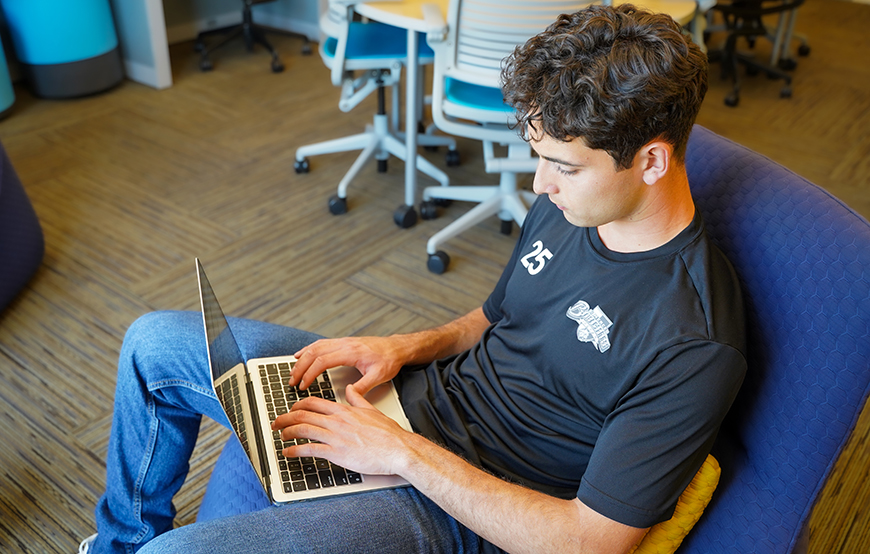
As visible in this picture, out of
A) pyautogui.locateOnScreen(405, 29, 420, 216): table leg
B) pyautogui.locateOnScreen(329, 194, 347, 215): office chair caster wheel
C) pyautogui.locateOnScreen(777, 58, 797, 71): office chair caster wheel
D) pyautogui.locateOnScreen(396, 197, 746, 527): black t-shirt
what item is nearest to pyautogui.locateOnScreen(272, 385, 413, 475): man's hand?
pyautogui.locateOnScreen(396, 197, 746, 527): black t-shirt

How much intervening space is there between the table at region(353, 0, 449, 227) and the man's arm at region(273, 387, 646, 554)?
5.00 feet

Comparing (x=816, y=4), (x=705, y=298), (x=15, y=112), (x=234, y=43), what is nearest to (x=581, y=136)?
(x=705, y=298)

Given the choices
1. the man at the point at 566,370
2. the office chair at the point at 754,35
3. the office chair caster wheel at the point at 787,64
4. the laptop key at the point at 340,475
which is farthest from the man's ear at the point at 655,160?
the office chair caster wheel at the point at 787,64

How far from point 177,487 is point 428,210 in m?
1.60

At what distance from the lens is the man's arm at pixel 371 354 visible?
3.85 ft

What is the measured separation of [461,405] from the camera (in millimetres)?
1164

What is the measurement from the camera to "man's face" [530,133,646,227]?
951 mm

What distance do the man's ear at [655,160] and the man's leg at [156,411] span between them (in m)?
0.67

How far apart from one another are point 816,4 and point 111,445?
6.04 metres

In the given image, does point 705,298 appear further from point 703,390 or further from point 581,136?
point 581,136

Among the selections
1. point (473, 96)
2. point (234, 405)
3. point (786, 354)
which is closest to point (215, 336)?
point (234, 405)

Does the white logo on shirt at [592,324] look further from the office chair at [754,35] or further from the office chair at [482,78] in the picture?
the office chair at [754,35]

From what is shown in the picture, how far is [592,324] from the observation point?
1.02 metres

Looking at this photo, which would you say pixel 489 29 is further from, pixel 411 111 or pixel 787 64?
pixel 787 64
